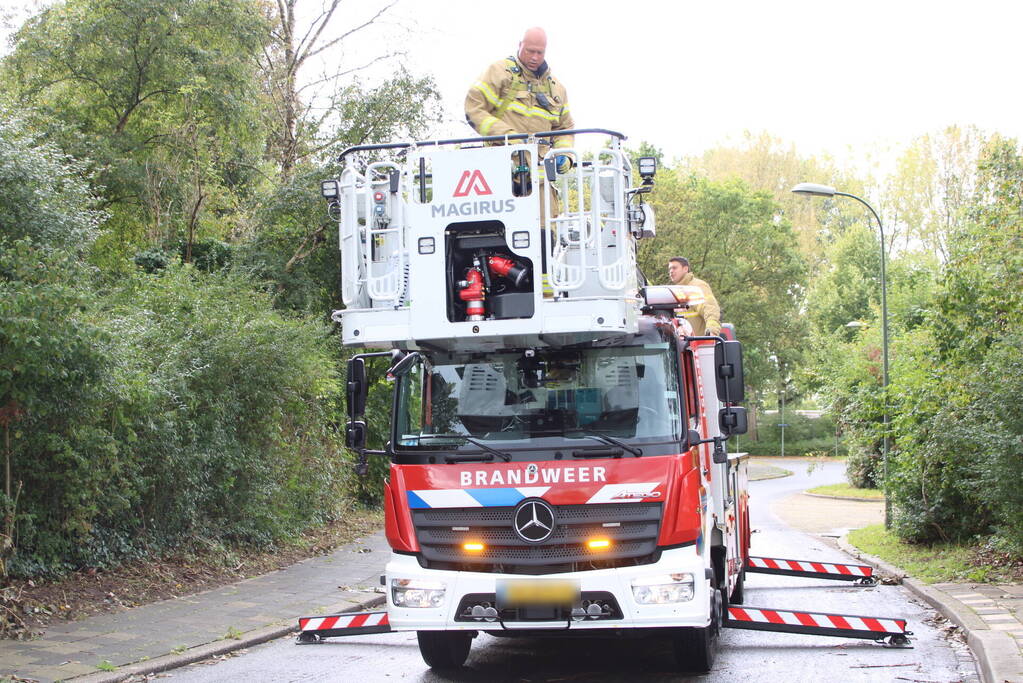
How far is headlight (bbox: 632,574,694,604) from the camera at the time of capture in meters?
6.75

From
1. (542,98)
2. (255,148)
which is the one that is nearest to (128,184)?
(255,148)

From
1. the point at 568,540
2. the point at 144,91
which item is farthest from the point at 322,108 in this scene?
the point at 568,540

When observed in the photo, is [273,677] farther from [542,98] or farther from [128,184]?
[128,184]

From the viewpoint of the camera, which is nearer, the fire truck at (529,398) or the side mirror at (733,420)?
the fire truck at (529,398)

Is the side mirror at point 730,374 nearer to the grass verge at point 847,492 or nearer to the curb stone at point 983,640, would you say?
the curb stone at point 983,640

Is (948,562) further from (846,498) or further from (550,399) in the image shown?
(846,498)

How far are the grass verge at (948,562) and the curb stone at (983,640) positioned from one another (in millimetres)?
472

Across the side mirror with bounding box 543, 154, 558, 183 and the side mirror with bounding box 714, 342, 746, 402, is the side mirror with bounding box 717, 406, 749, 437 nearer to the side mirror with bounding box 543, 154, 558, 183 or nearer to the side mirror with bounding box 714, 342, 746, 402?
the side mirror with bounding box 714, 342, 746, 402

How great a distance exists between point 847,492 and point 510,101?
2897 cm

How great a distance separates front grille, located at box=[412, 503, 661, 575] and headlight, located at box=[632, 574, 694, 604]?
0.50 feet

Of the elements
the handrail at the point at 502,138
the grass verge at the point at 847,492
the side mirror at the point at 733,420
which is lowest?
the grass verge at the point at 847,492

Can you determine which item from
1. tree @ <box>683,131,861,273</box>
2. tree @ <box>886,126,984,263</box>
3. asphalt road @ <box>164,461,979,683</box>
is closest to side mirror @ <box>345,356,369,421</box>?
asphalt road @ <box>164,461,979,683</box>

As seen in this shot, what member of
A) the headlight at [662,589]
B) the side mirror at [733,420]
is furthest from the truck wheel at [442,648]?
the side mirror at [733,420]

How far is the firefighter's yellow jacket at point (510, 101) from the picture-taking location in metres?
8.49
